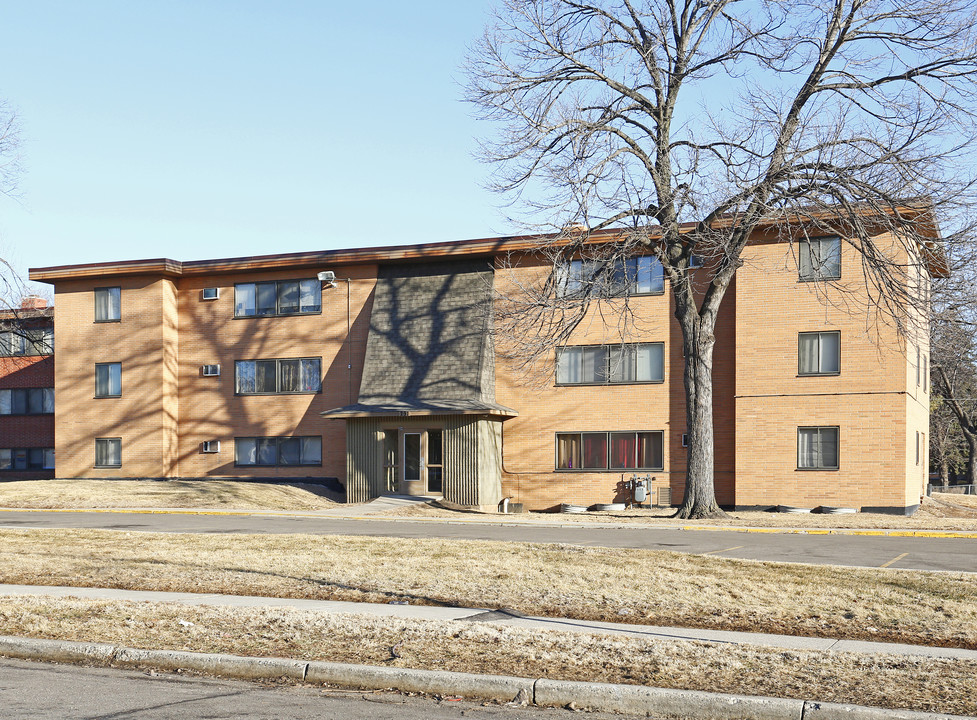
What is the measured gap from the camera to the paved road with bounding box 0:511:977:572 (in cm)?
1612

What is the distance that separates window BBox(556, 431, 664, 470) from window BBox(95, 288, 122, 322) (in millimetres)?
17009

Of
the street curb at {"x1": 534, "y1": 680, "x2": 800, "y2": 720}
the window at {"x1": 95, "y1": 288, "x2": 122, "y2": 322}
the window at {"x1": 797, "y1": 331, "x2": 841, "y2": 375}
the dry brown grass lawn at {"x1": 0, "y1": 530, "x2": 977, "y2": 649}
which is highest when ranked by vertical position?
the window at {"x1": 95, "y1": 288, "x2": 122, "y2": 322}

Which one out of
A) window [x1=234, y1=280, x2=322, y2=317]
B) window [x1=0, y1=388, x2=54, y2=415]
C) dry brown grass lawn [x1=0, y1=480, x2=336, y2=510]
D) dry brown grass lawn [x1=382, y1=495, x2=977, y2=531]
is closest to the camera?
dry brown grass lawn [x1=382, y1=495, x2=977, y2=531]

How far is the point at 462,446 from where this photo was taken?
108 feet

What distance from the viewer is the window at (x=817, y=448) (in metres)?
30.6

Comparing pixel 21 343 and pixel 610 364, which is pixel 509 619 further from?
pixel 21 343

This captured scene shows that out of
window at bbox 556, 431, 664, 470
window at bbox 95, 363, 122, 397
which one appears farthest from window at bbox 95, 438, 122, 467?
window at bbox 556, 431, 664, 470

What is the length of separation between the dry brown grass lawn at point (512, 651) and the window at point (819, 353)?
23.0 meters

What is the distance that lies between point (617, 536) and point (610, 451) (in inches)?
504

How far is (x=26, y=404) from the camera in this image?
46.9 metres

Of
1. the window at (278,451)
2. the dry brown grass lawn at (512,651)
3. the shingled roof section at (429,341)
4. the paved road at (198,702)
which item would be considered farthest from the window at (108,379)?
the paved road at (198,702)

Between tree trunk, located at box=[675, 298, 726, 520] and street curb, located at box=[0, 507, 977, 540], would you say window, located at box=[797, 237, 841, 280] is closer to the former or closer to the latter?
tree trunk, located at box=[675, 298, 726, 520]

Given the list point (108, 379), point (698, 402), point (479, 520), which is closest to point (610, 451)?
point (698, 402)

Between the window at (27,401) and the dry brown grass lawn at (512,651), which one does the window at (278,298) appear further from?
the dry brown grass lawn at (512,651)
